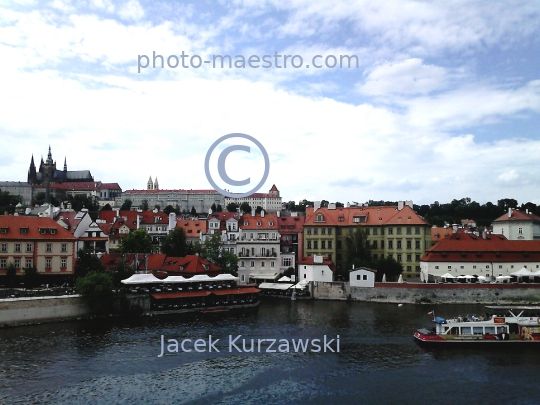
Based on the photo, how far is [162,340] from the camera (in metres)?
34.4

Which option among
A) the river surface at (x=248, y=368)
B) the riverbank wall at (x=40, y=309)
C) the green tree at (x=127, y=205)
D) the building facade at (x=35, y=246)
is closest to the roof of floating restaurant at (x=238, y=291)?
the river surface at (x=248, y=368)

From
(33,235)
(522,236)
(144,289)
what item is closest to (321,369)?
(144,289)

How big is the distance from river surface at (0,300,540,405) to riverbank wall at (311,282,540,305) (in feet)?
43.6

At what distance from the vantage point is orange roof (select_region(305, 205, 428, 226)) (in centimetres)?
6625

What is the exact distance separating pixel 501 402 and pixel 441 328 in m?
11.4

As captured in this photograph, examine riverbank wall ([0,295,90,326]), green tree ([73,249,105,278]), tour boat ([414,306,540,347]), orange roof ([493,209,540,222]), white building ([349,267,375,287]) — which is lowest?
tour boat ([414,306,540,347])

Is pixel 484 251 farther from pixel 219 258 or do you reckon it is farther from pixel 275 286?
pixel 219 258

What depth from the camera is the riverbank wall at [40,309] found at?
3872 cm

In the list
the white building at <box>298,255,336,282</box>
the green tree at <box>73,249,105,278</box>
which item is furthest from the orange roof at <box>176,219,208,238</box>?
the green tree at <box>73,249,105,278</box>

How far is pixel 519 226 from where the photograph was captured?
236ft

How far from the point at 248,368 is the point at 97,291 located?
18691mm

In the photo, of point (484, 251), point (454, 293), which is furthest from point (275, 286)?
point (484, 251)

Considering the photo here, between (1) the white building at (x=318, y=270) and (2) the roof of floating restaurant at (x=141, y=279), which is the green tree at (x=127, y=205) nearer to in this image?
(1) the white building at (x=318, y=270)

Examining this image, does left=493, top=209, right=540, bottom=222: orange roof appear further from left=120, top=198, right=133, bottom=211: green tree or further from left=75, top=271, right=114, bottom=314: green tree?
left=120, top=198, right=133, bottom=211: green tree
